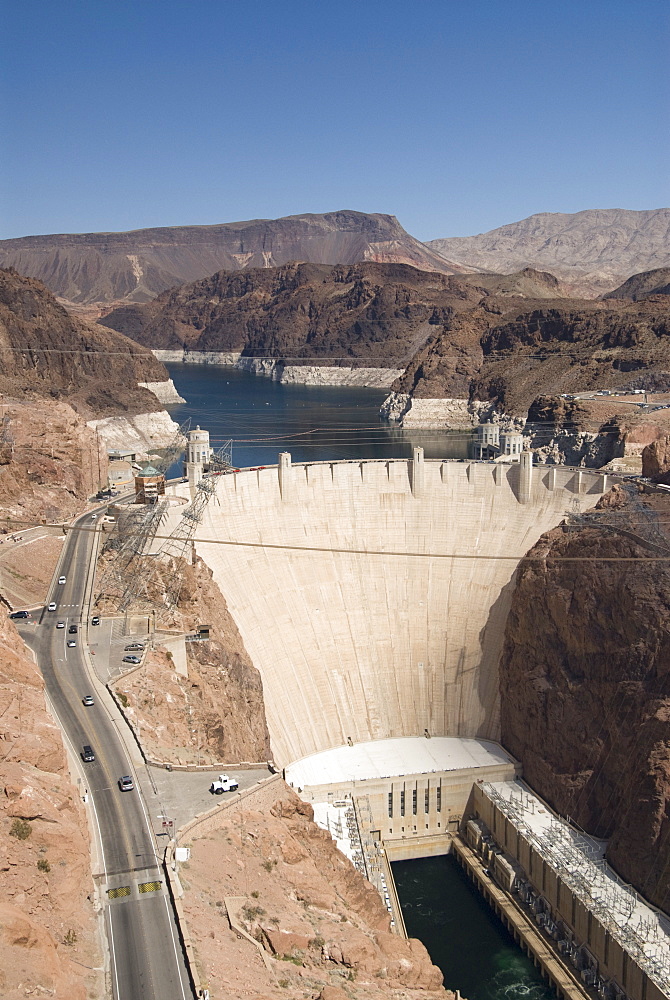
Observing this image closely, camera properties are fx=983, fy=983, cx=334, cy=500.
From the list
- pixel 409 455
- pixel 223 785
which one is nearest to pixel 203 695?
pixel 223 785

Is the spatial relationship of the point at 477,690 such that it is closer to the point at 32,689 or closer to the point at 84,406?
the point at 32,689

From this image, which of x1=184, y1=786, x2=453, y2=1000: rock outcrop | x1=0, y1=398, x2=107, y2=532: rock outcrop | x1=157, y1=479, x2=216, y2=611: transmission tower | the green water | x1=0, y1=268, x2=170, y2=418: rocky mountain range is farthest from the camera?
x1=0, y1=268, x2=170, y2=418: rocky mountain range

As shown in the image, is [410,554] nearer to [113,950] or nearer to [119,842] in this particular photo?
[119,842]

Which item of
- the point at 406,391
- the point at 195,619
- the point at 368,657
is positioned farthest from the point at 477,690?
the point at 406,391

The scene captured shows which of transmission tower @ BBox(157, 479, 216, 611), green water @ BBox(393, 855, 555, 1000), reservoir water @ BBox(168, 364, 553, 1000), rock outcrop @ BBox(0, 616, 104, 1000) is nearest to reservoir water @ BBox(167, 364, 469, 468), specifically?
reservoir water @ BBox(168, 364, 553, 1000)

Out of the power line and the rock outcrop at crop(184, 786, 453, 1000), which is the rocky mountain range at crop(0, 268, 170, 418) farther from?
the rock outcrop at crop(184, 786, 453, 1000)

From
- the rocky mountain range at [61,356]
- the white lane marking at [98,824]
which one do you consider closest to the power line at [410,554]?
the white lane marking at [98,824]
